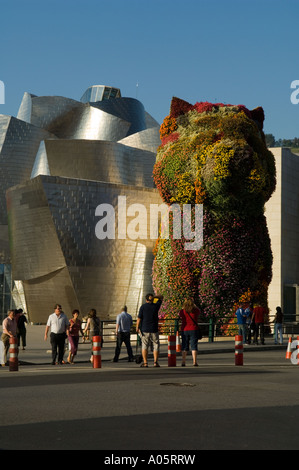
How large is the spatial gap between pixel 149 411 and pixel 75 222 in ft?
115

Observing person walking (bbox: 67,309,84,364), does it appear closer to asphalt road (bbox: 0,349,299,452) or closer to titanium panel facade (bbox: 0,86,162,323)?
asphalt road (bbox: 0,349,299,452)

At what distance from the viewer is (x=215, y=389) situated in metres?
12.2

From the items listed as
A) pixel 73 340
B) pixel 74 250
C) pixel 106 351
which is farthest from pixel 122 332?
pixel 74 250

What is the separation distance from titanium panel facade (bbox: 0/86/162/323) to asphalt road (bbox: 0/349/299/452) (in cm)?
2847

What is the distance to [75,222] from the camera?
44.0 metres

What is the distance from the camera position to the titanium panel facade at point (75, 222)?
4384 cm

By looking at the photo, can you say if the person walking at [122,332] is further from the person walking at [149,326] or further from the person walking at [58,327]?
the person walking at [149,326]

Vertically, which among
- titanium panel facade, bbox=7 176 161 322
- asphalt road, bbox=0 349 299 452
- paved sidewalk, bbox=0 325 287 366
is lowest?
paved sidewalk, bbox=0 325 287 366

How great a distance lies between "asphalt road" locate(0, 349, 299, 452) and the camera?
7.15 m

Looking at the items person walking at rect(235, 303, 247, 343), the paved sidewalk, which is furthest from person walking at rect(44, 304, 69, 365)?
person walking at rect(235, 303, 247, 343)

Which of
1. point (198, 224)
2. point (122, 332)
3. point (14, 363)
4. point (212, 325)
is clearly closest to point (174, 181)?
point (198, 224)

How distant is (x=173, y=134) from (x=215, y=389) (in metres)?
21.7

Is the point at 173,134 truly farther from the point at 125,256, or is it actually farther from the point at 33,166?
the point at 33,166

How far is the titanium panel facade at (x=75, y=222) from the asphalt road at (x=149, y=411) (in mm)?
28473
